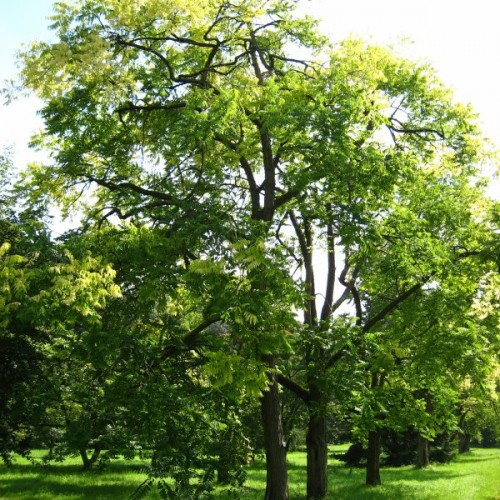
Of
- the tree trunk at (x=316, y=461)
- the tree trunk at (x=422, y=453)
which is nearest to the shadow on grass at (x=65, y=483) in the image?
the tree trunk at (x=316, y=461)

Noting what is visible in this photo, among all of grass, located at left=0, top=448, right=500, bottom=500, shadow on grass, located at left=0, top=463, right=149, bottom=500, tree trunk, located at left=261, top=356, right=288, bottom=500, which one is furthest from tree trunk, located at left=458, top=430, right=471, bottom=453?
tree trunk, located at left=261, top=356, right=288, bottom=500

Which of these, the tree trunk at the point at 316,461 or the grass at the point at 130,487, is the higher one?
the tree trunk at the point at 316,461

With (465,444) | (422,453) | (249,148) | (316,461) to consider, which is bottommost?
(465,444)

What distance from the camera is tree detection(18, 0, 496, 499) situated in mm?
9445

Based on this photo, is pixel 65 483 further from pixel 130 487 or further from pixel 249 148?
pixel 249 148

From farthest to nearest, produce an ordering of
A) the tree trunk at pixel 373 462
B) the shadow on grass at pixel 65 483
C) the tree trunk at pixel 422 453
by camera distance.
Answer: the tree trunk at pixel 422 453
the tree trunk at pixel 373 462
the shadow on grass at pixel 65 483

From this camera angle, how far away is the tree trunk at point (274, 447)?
1209cm

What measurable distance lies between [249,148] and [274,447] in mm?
6628

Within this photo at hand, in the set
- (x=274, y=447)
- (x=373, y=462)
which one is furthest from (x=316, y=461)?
(x=373, y=462)

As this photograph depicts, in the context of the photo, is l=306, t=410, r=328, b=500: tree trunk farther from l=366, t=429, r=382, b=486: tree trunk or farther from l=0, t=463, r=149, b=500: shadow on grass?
l=366, t=429, r=382, b=486: tree trunk

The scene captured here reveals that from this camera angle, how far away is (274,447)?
12.2 m

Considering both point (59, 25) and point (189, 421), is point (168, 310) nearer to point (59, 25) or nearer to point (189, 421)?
point (189, 421)

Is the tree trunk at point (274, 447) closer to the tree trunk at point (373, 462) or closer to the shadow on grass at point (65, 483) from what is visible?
the shadow on grass at point (65, 483)

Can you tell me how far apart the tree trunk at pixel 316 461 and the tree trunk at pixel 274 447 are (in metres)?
2.93
